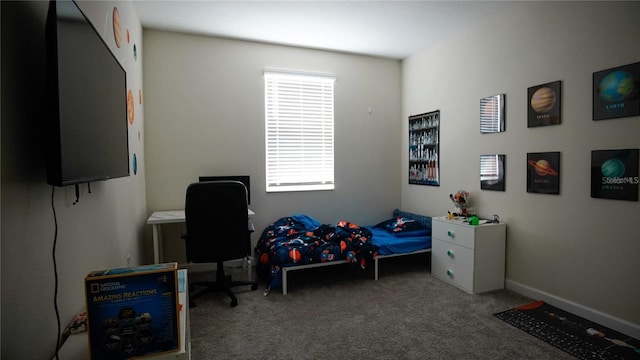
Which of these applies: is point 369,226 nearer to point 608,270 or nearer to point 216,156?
point 216,156

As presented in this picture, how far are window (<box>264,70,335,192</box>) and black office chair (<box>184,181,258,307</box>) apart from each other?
4.27ft

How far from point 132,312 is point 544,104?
127 inches

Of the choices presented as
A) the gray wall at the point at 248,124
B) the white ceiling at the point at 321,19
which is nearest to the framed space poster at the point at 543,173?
the white ceiling at the point at 321,19

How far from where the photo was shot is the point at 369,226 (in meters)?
4.52

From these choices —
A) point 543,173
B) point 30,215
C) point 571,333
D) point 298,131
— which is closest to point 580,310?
point 571,333

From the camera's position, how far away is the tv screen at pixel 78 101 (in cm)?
99

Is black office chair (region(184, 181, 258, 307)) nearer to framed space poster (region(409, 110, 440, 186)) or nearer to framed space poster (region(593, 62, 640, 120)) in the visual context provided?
framed space poster (region(409, 110, 440, 186))

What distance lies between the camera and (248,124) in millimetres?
3928

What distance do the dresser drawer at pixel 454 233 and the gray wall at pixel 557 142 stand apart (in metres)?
0.45

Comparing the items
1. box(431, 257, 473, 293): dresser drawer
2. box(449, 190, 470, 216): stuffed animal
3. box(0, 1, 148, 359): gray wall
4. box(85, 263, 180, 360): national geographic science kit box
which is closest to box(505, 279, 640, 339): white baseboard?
box(431, 257, 473, 293): dresser drawer

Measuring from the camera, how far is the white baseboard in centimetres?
221

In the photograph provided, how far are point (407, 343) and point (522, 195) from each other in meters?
1.80

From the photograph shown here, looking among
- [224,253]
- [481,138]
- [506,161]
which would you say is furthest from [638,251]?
[224,253]

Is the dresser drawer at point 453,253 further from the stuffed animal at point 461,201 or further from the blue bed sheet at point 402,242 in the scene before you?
Answer: the stuffed animal at point 461,201
